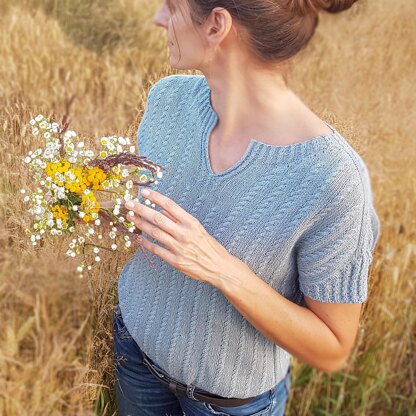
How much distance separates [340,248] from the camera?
3.79 feet

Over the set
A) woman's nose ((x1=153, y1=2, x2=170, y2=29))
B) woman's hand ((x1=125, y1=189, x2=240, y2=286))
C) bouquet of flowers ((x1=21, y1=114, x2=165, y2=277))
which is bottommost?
woman's hand ((x1=125, y1=189, x2=240, y2=286))

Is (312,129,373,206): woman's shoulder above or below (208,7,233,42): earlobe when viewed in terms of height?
below

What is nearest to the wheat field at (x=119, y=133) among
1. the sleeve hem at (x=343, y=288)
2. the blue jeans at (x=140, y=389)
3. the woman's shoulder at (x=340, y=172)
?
the blue jeans at (x=140, y=389)

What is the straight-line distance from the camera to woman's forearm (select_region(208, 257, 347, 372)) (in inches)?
44.7

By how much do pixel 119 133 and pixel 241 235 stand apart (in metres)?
0.84

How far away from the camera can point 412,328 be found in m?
2.77

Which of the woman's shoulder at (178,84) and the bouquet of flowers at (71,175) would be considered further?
the woman's shoulder at (178,84)

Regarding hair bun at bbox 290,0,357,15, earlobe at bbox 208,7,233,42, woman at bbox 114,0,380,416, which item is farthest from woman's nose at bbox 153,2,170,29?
hair bun at bbox 290,0,357,15

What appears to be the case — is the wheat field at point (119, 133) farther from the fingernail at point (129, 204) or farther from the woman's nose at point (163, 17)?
the woman's nose at point (163, 17)

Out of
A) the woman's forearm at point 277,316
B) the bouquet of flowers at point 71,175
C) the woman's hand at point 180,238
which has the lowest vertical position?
the woman's forearm at point 277,316

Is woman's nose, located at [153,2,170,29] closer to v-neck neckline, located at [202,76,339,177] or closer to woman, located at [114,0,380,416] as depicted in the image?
woman, located at [114,0,380,416]

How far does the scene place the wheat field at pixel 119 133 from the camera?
3.23 ft

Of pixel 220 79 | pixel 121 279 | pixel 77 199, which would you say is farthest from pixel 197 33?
pixel 121 279

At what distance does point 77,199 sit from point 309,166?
462 millimetres
